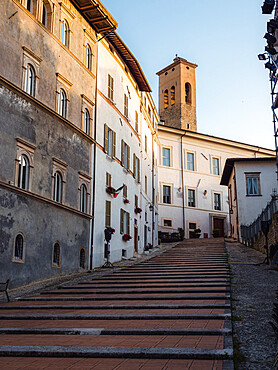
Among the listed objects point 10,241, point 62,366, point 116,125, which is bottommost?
point 62,366

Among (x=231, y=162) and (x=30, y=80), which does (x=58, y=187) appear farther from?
(x=231, y=162)

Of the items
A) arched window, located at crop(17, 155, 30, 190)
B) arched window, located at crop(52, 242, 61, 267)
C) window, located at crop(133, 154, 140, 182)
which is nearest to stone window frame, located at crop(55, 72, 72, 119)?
arched window, located at crop(17, 155, 30, 190)

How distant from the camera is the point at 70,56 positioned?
19.3 m

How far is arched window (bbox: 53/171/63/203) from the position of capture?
1728cm

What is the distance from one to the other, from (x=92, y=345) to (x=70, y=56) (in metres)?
15.1

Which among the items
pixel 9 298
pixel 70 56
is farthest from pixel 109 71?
pixel 9 298

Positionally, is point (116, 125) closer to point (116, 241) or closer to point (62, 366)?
point (116, 241)

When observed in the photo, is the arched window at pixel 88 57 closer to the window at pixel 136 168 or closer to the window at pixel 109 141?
the window at pixel 109 141

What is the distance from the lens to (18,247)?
1438cm

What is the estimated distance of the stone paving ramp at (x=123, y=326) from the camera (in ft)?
19.3

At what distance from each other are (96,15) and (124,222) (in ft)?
35.6

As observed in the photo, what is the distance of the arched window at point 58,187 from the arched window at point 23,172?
2057mm

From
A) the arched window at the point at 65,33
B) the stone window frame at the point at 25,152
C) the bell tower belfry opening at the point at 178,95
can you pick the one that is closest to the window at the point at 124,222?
the arched window at the point at 65,33

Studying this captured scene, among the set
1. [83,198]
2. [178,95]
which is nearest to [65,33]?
[83,198]
